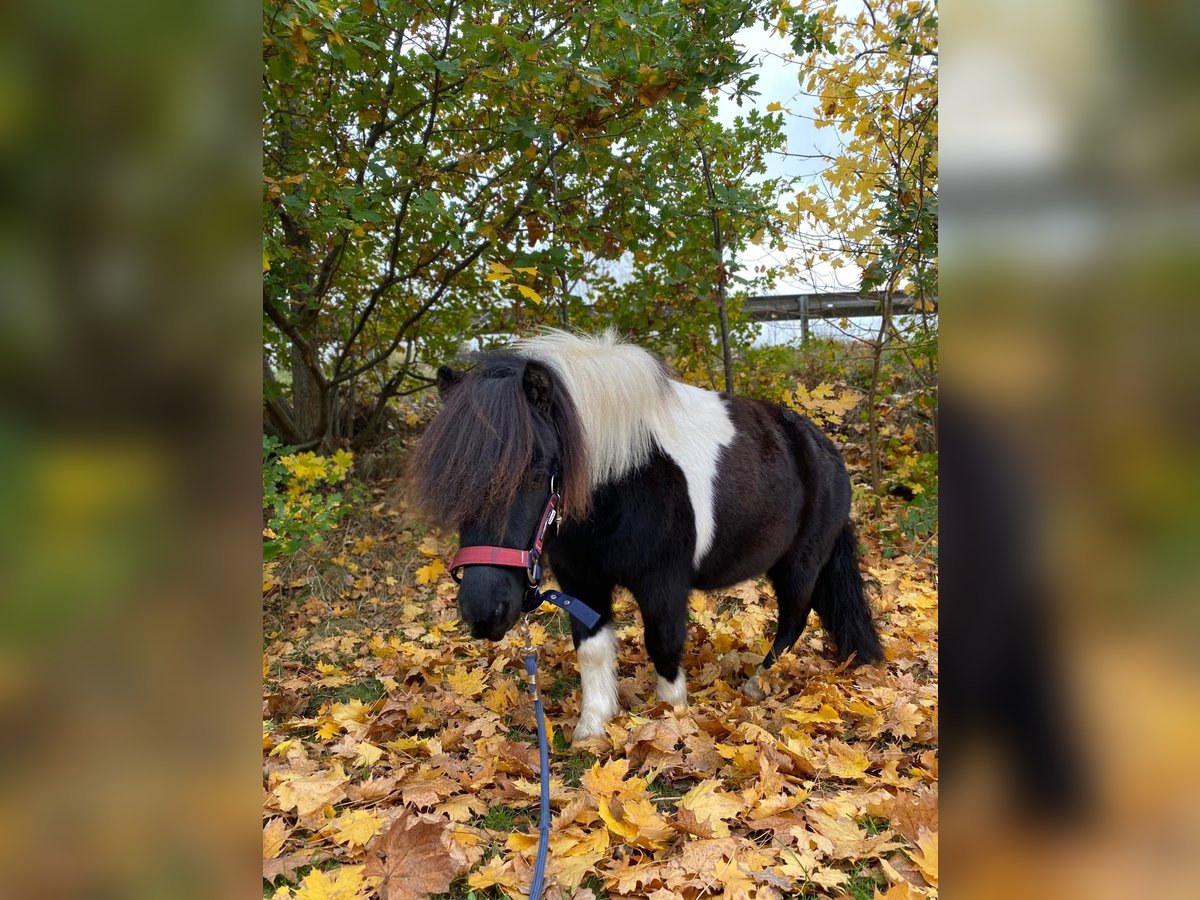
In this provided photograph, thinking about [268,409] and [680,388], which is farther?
[268,409]

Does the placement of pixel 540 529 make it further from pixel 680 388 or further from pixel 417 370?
pixel 417 370

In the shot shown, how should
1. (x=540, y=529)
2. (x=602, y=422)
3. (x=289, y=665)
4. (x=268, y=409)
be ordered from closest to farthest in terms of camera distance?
(x=540, y=529) < (x=602, y=422) < (x=289, y=665) < (x=268, y=409)

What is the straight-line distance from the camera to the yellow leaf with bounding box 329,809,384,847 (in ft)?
6.52

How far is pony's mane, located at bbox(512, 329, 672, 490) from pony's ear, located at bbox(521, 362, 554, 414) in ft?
0.35

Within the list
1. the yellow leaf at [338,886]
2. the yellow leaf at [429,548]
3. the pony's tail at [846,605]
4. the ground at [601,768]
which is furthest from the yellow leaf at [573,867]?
the yellow leaf at [429,548]

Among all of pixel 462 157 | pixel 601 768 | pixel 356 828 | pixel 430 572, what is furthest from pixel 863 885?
pixel 462 157

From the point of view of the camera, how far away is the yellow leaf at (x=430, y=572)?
15.2ft

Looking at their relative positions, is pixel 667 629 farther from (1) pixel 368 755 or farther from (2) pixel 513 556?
(1) pixel 368 755

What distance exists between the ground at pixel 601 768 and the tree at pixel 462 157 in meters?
2.21

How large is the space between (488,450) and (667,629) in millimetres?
1245
